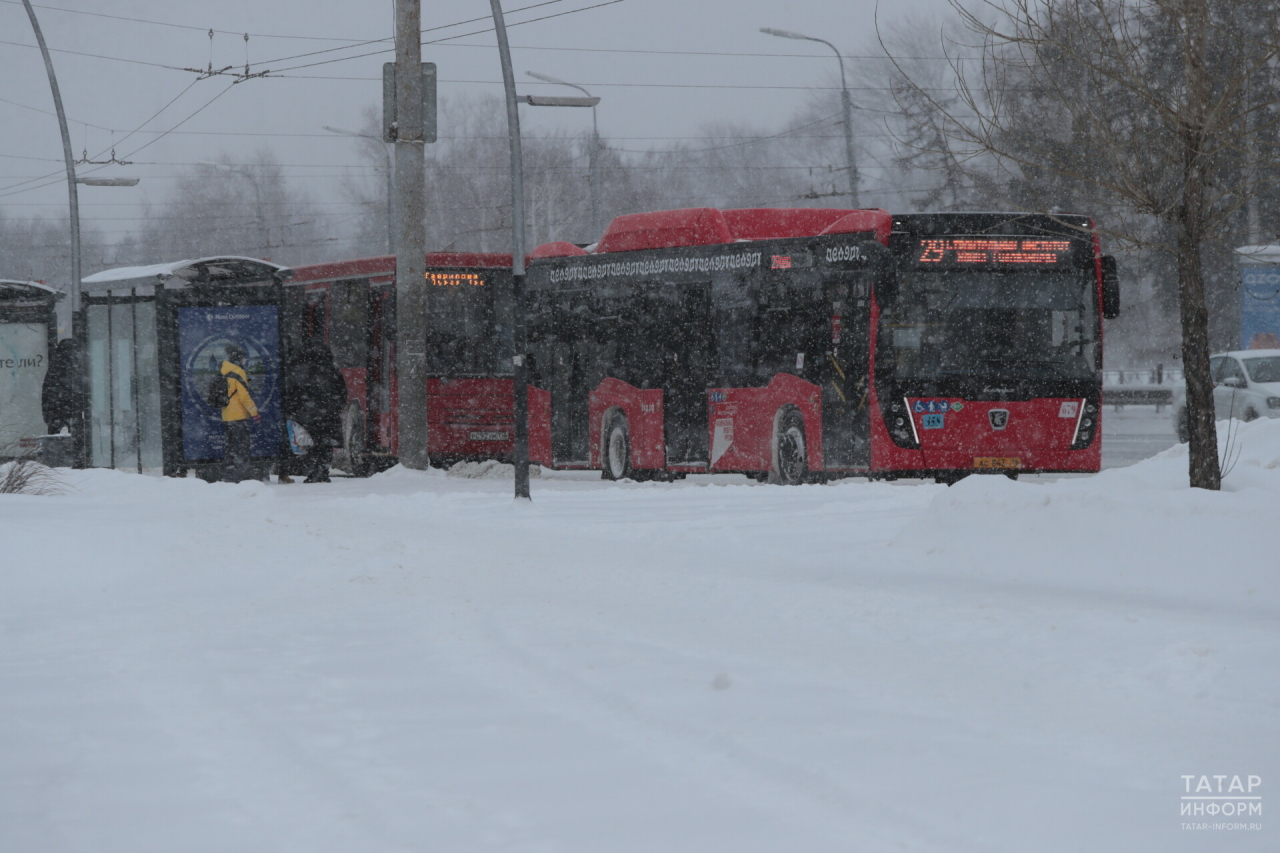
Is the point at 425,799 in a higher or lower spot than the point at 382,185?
lower

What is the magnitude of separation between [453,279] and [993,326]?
33.2ft

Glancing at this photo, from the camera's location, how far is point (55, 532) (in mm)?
11672

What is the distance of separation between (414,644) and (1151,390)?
3853cm

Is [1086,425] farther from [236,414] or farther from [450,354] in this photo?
[450,354]

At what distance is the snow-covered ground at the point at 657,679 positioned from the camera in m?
4.90

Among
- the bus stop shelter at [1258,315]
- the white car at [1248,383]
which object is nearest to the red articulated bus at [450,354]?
the white car at [1248,383]

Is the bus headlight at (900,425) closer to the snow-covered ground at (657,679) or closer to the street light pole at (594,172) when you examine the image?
the snow-covered ground at (657,679)

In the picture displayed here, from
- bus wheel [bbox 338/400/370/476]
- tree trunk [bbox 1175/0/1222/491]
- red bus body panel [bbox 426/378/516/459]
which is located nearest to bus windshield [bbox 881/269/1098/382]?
tree trunk [bbox 1175/0/1222/491]

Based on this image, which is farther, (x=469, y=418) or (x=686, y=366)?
(x=469, y=418)

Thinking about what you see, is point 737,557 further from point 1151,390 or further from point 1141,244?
point 1151,390

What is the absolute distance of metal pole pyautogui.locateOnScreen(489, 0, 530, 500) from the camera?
17.7 meters

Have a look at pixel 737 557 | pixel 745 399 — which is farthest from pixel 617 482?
pixel 737 557

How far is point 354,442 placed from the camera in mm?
26953

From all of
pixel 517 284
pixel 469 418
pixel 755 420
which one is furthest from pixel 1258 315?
pixel 517 284
